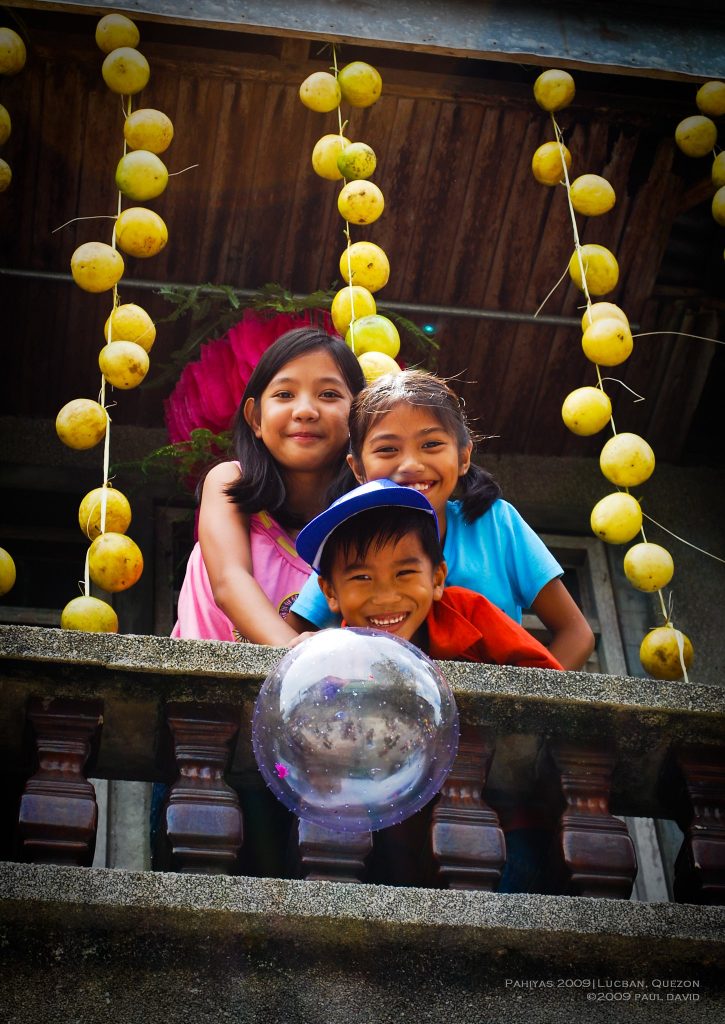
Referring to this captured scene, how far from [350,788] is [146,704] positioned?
2.27ft

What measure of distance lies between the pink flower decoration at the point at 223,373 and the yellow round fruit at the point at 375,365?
0.85 metres

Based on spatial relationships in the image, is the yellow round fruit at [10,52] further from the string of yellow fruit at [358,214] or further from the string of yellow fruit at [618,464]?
the string of yellow fruit at [618,464]

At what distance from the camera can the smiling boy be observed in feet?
10.2

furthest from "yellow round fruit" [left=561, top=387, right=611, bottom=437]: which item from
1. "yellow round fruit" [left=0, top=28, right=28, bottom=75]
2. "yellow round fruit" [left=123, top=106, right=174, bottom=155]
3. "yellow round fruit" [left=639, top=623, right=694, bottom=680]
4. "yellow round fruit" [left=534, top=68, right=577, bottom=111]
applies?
"yellow round fruit" [left=0, top=28, right=28, bottom=75]

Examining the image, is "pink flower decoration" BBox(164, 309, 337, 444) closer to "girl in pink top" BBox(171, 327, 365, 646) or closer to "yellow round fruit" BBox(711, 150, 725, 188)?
"girl in pink top" BBox(171, 327, 365, 646)

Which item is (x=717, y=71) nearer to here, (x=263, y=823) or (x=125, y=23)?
(x=125, y=23)

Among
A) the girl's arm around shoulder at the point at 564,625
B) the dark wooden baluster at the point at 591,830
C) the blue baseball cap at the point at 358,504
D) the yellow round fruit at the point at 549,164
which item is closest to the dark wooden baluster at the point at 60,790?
the blue baseball cap at the point at 358,504

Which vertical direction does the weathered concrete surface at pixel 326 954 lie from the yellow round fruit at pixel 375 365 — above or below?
below

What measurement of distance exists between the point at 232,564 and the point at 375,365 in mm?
744

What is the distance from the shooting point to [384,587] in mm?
3154

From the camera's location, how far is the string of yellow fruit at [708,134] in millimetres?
4450

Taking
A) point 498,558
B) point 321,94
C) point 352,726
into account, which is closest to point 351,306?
point 321,94

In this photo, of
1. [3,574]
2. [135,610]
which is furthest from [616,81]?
[3,574]

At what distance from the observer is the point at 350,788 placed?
7.39ft
